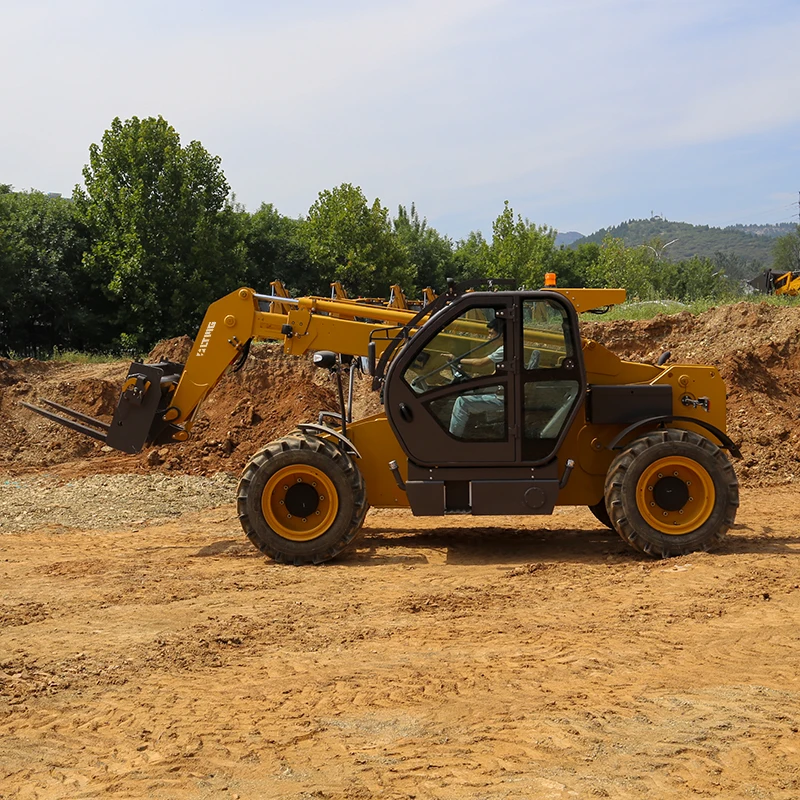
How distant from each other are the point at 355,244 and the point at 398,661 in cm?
3404

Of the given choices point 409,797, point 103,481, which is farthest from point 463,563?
point 103,481

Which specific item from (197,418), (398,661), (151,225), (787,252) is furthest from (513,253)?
(787,252)

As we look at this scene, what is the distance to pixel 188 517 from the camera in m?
11.9

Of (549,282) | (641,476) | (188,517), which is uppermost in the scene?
(549,282)

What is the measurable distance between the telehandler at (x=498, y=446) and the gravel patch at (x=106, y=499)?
3.56m

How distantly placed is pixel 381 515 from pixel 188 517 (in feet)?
7.74

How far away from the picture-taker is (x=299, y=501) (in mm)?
8836

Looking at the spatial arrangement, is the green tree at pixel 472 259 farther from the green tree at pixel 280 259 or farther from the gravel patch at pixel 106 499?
the gravel patch at pixel 106 499

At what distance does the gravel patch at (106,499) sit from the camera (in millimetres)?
11523

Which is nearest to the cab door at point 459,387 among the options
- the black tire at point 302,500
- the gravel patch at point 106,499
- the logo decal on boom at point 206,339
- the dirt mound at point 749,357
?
the black tire at point 302,500

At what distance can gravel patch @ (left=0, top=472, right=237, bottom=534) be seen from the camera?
11.5 m

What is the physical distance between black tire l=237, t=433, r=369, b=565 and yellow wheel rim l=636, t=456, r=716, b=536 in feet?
8.25

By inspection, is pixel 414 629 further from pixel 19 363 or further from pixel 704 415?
pixel 19 363

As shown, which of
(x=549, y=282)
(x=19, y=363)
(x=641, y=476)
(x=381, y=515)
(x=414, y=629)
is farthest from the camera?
(x=19, y=363)
